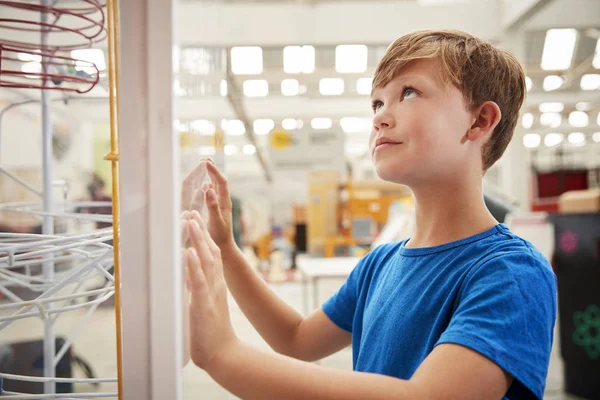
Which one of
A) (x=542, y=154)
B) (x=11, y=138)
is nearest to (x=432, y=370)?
(x=11, y=138)

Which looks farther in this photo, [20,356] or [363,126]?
[363,126]

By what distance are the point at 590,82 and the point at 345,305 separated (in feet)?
32.4

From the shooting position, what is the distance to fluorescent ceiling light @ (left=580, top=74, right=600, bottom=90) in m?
8.38

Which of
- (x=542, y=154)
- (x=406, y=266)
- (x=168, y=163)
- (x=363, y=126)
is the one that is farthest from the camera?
(x=542, y=154)

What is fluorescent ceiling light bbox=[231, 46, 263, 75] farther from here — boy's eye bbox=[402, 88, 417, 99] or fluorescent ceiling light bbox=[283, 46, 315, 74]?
boy's eye bbox=[402, 88, 417, 99]

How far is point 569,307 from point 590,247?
0.38 m

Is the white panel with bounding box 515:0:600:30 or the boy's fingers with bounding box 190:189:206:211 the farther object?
the white panel with bounding box 515:0:600:30

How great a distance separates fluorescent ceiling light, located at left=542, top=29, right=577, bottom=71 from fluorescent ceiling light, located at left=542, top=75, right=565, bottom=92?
0.45 m

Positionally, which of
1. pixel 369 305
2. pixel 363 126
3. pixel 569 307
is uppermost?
pixel 363 126

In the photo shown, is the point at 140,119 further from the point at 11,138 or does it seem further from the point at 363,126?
the point at 363,126

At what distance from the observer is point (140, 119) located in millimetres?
471

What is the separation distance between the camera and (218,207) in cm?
70

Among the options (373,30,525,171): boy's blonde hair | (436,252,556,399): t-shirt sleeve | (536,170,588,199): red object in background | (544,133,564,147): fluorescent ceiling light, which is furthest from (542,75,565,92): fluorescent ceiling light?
(436,252,556,399): t-shirt sleeve

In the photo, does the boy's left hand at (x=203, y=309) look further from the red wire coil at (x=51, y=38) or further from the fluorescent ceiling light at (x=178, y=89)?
the red wire coil at (x=51, y=38)
